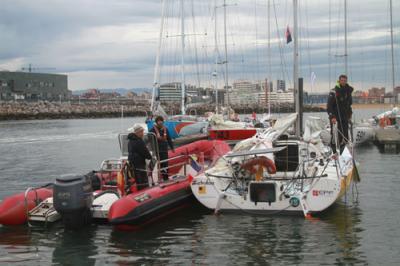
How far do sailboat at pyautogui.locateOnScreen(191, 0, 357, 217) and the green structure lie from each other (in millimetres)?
136839

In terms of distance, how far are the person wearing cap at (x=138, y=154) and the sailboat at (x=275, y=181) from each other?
1299mm

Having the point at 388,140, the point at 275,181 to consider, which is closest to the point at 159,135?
the point at 275,181

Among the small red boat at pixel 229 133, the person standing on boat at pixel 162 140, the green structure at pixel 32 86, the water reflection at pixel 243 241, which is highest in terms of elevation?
the green structure at pixel 32 86

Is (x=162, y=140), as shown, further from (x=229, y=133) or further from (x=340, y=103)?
(x=229, y=133)

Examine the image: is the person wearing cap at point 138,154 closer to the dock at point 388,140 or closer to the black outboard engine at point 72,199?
the black outboard engine at point 72,199

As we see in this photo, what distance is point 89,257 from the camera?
386 inches

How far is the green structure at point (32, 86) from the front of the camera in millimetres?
141375

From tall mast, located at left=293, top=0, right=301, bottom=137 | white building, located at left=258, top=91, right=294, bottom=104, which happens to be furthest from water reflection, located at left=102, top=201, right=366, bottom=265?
white building, located at left=258, top=91, right=294, bottom=104

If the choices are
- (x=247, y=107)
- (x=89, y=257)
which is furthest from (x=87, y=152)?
(x=247, y=107)

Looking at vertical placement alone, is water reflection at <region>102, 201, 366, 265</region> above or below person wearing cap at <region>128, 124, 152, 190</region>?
below

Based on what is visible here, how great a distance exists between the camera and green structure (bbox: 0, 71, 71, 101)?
14138 centimetres

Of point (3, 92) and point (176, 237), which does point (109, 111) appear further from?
point (176, 237)

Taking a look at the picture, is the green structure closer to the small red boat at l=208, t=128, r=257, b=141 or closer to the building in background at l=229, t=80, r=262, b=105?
the building in background at l=229, t=80, r=262, b=105

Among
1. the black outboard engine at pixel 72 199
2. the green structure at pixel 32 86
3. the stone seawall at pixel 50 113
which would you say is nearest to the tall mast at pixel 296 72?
the black outboard engine at pixel 72 199
